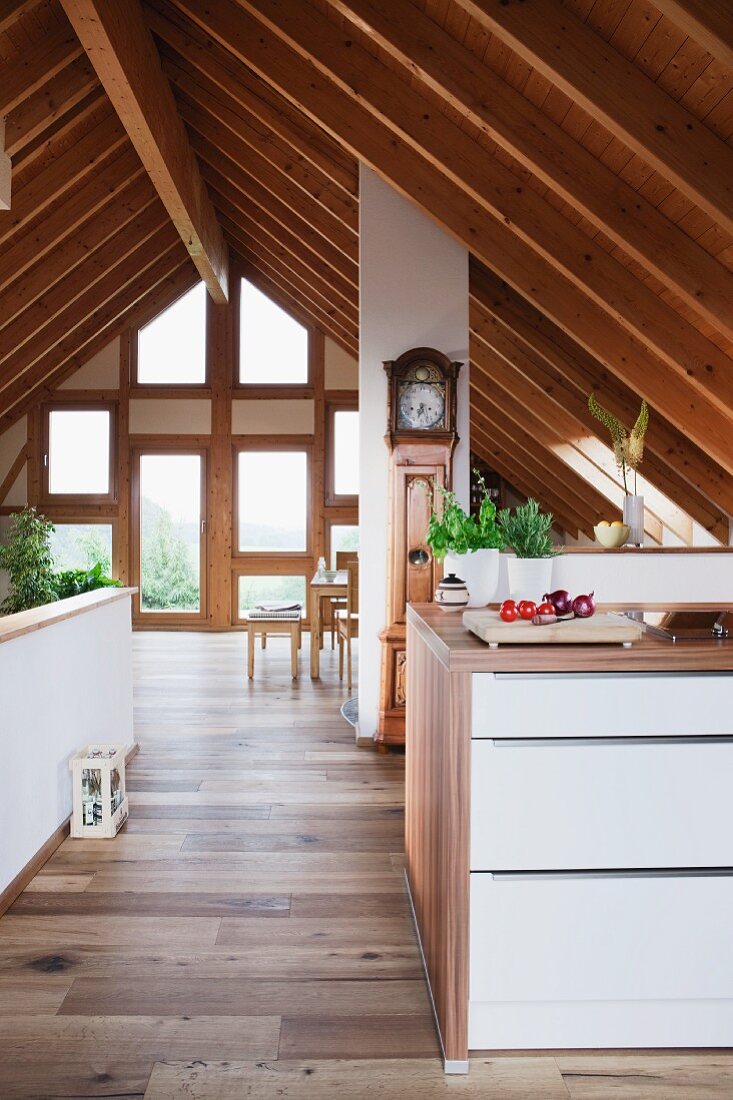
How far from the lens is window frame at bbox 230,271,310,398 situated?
8.94 m

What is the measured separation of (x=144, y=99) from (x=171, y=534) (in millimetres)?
5344

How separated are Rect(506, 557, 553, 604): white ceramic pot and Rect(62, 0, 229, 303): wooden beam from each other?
2.68 meters

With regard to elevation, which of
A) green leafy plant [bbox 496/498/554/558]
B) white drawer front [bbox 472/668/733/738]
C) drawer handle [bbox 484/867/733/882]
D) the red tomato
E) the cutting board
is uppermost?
green leafy plant [bbox 496/498/554/558]

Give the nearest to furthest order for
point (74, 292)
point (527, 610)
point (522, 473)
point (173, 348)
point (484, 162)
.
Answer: point (527, 610) < point (484, 162) < point (74, 292) < point (522, 473) < point (173, 348)

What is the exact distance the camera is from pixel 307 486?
8977 mm

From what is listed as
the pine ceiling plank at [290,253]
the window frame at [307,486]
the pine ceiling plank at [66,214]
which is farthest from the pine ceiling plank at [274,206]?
the window frame at [307,486]

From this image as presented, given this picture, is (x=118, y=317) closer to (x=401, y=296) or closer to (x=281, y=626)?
(x=281, y=626)

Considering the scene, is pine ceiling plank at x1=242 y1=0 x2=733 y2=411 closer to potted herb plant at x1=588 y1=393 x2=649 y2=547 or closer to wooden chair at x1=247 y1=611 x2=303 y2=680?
potted herb plant at x1=588 y1=393 x2=649 y2=547

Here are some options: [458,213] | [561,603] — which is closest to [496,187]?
[458,213]

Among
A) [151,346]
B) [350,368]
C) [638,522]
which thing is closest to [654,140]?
[638,522]

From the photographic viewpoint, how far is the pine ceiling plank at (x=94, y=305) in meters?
7.57

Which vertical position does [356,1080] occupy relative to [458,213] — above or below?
below

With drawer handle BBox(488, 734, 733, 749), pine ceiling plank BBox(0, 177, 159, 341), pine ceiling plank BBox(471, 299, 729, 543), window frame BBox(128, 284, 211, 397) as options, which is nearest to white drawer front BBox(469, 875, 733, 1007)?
drawer handle BBox(488, 734, 733, 749)

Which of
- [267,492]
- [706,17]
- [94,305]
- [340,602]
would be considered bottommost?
[340,602]
